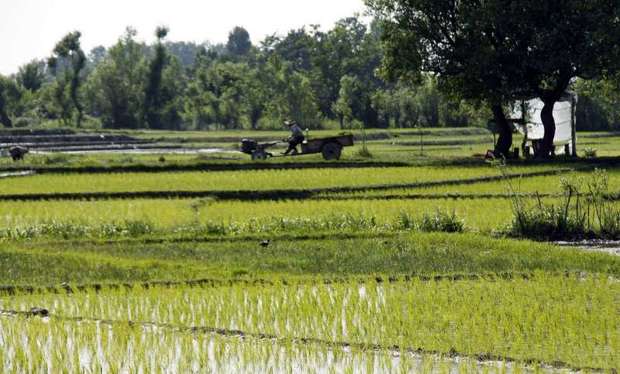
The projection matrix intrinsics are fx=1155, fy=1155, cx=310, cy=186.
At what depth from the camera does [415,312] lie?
9820 mm

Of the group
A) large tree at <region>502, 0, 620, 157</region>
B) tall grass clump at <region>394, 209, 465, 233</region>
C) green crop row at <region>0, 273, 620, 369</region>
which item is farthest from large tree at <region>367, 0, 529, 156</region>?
green crop row at <region>0, 273, 620, 369</region>

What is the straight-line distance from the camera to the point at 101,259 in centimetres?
1306

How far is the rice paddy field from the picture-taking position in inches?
328

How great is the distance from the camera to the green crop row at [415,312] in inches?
335

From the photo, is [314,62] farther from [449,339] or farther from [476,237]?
[449,339]

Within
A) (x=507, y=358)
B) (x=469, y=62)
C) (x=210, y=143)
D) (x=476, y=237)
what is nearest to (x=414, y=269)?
(x=476, y=237)

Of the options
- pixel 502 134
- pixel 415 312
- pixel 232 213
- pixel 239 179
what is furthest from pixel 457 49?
pixel 415 312

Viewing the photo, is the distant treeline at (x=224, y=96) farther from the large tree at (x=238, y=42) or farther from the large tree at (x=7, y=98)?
the large tree at (x=238, y=42)

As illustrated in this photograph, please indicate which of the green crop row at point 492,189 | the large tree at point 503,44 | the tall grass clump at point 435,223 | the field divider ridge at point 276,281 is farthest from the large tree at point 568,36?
the field divider ridge at point 276,281

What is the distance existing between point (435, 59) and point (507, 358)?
24284mm

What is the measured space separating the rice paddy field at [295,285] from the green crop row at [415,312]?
0.08 feet

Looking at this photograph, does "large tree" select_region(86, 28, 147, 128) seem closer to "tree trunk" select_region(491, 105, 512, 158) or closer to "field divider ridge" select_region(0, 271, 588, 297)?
"tree trunk" select_region(491, 105, 512, 158)

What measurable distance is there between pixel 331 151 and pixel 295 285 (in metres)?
18.5

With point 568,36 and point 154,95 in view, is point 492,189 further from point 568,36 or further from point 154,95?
point 154,95
